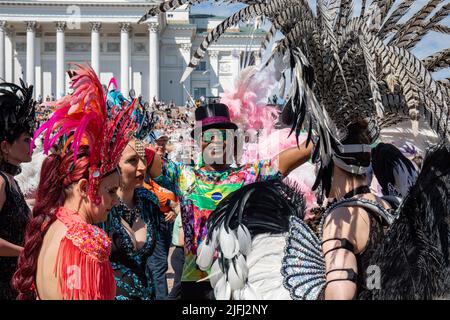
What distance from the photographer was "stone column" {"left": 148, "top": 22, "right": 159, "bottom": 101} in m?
57.0

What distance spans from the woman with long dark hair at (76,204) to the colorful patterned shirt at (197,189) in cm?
113

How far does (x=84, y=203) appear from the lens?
2.29 metres

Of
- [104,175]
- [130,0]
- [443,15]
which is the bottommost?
[104,175]

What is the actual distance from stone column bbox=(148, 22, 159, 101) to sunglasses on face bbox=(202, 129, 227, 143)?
175 ft

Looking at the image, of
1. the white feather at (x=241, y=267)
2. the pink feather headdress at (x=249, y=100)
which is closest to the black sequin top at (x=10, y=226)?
the white feather at (x=241, y=267)

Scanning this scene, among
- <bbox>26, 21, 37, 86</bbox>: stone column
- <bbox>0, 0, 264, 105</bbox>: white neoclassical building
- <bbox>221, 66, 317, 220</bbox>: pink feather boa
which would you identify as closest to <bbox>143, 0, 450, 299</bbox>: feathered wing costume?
<bbox>221, 66, 317, 220</bbox>: pink feather boa

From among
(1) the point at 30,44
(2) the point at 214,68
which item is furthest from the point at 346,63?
(2) the point at 214,68

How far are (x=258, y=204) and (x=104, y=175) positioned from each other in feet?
2.24

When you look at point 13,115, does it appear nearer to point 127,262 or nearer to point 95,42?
point 127,262

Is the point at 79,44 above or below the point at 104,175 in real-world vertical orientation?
above

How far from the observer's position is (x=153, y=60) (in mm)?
57438

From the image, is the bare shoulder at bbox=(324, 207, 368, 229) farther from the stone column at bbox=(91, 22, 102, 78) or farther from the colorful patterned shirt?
the stone column at bbox=(91, 22, 102, 78)
